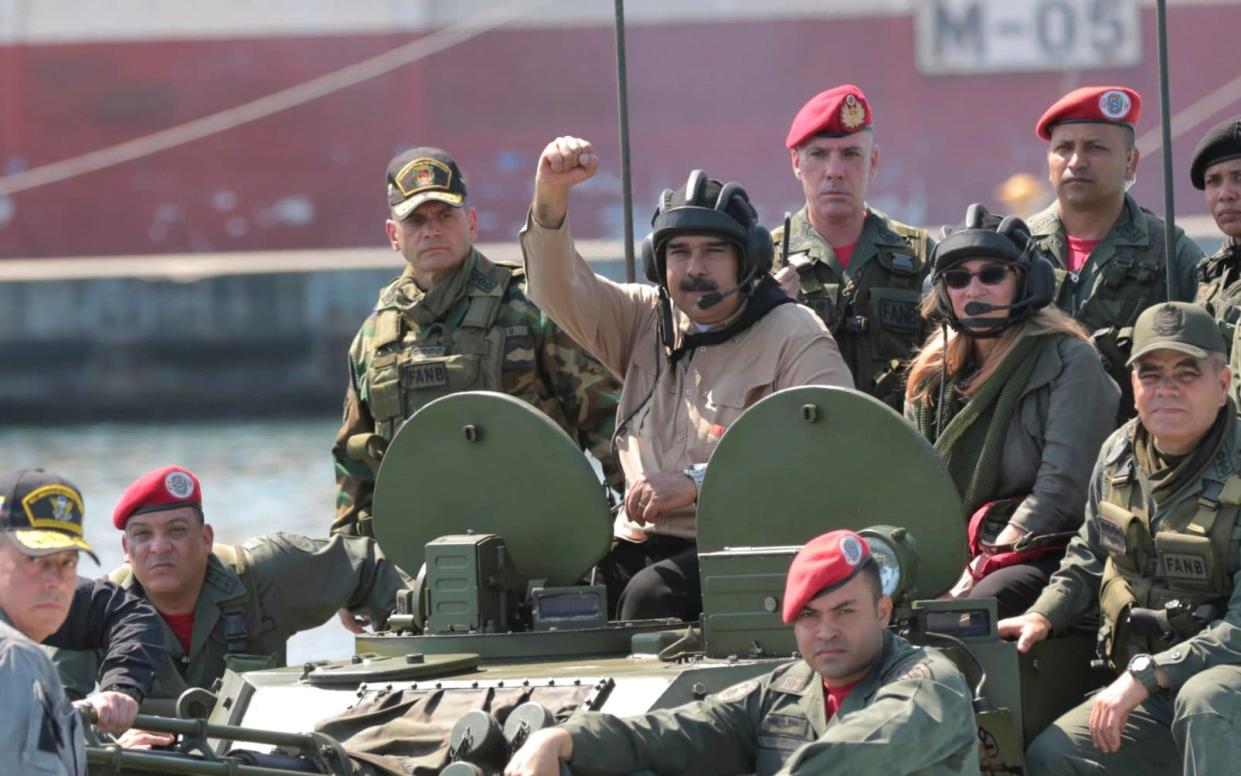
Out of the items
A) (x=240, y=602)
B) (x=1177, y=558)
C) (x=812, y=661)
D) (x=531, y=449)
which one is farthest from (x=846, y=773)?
(x=240, y=602)

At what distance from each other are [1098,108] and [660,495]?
7.88ft

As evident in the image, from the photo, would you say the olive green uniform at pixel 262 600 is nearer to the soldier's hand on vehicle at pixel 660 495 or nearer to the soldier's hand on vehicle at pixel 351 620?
the soldier's hand on vehicle at pixel 351 620

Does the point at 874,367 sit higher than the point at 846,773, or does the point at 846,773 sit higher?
the point at 874,367

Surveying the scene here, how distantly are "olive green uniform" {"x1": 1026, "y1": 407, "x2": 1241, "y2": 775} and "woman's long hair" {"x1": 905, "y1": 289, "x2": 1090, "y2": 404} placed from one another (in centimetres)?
55

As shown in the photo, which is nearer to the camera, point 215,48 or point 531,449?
point 531,449

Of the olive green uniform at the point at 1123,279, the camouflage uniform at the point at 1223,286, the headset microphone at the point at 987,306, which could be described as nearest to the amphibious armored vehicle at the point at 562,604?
the headset microphone at the point at 987,306

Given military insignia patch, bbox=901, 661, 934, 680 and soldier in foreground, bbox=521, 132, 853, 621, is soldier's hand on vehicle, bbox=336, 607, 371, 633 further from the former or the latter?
military insignia patch, bbox=901, 661, 934, 680

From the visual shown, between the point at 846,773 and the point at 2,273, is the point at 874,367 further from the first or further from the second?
the point at 2,273

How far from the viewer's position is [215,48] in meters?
36.2

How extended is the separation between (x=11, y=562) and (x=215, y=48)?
31794 mm

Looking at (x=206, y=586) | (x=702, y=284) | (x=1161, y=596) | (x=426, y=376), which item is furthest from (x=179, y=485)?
(x=1161, y=596)

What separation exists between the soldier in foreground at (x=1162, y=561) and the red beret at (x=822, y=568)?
1.05 m

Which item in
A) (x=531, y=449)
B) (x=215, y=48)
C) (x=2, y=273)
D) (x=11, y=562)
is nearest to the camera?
(x=11, y=562)

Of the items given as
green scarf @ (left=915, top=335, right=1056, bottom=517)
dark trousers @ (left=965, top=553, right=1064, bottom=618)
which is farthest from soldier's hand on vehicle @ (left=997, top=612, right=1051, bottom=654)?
green scarf @ (left=915, top=335, right=1056, bottom=517)
